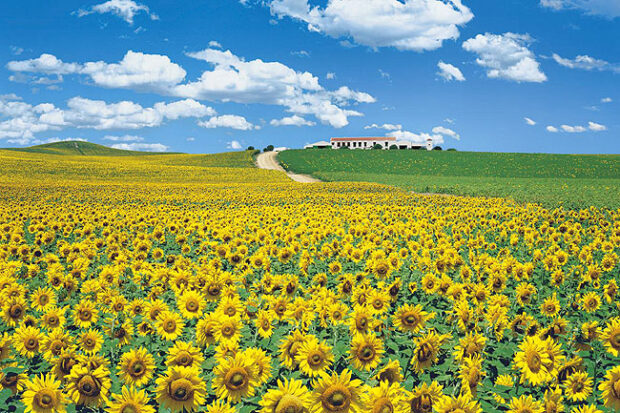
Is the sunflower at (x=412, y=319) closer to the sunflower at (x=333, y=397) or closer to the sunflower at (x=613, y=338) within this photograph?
the sunflower at (x=333, y=397)

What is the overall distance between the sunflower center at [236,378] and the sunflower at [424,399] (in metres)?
1.32

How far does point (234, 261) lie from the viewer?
308 inches

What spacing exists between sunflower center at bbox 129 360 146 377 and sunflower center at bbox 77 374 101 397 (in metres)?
0.30

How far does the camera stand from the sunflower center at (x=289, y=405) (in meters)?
2.54

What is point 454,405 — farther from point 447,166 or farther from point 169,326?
point 447,166

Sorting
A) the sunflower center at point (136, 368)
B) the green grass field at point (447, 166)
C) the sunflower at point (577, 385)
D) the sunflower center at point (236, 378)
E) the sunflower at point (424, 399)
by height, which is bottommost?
the sunflower at point (577, 385)

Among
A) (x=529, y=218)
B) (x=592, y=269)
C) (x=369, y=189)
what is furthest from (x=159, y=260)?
(x=369, y=189)

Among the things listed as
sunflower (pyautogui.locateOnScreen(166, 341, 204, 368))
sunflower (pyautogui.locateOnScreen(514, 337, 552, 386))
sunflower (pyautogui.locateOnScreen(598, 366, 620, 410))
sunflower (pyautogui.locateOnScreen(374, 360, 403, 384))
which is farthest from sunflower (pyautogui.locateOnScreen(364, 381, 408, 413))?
sunflower (pyautogui.locateOnScreen(598, 366, 620, 410))

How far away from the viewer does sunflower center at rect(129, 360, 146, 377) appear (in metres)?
3.73

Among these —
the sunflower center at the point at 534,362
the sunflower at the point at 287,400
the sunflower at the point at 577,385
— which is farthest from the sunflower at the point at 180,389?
the sunflower at the point at 577,385

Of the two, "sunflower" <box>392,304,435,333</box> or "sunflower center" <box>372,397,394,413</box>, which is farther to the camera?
"sunflower" <box>392,304,435,333</box>

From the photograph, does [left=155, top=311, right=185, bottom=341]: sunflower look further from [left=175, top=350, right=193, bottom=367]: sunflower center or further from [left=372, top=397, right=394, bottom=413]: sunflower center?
[left=372, top=397, right=394, bottom=413]: sunflower center

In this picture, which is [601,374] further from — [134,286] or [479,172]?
[479,172]

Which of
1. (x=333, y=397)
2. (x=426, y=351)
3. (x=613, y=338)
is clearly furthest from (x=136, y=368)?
(x=613, y=338)
